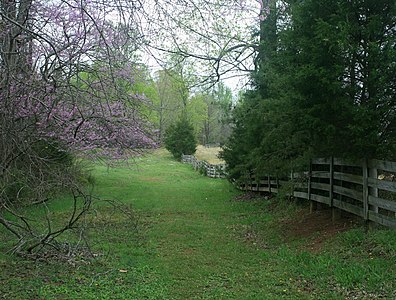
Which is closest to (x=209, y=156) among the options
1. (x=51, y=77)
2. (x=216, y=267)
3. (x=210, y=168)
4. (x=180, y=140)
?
(x=180, y=140)

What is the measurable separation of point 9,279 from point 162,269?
1.98 m

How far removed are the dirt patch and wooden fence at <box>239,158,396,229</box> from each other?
0.27m

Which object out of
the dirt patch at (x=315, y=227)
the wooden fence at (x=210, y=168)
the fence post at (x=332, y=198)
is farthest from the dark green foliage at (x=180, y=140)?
the fence post at (x=332, y=198)

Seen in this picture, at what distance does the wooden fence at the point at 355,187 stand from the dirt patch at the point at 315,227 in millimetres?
271

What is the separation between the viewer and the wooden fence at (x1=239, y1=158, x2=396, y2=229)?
21.6 ft

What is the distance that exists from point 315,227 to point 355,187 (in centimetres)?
117

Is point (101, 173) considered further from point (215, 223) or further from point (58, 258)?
point (58, 258)

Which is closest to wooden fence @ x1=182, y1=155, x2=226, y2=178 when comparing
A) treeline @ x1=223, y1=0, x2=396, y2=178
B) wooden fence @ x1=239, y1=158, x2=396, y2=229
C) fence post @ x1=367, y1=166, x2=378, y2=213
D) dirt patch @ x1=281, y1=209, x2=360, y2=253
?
wooden fence @ x1=239, y1=158, x2=396, y2=229

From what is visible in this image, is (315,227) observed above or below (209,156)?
below

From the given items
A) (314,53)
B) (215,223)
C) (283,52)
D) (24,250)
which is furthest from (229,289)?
(215,223)

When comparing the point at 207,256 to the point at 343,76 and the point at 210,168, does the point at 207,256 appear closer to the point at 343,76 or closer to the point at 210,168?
the point at 343,76

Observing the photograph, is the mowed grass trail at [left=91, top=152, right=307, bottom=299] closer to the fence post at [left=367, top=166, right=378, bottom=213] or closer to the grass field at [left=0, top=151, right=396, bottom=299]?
the grass field at [left=0, top=151, right=396, bottom=299]

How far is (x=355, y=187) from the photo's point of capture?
26.2 feet

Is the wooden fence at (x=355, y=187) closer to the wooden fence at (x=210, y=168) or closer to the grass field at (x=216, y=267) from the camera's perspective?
the grass field at (x=216, y=267)
